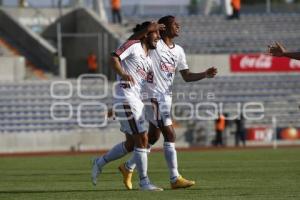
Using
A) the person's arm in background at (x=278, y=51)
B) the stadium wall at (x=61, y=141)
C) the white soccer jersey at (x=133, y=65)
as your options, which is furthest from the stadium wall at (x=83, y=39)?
the person's arm in background at (x=278, y=51)

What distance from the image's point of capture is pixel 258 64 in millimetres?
40062

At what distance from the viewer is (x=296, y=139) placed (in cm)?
3800

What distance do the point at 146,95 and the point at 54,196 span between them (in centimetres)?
262

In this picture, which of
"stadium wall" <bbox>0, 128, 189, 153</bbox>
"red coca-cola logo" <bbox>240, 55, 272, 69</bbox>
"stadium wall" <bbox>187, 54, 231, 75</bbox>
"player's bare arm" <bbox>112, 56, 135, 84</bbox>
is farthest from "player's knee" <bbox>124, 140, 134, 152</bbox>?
"red coca-cola logo" <bbox>240, 55, 272, 69</bbox>

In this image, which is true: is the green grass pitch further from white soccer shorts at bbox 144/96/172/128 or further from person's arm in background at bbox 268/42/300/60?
person's arm in background at bbox 268/42/300/60

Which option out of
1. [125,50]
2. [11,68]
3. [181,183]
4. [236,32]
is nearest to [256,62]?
[236,32]

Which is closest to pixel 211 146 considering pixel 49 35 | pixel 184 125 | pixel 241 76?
pixel 184 125

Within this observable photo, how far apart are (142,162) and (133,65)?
143 centimetres

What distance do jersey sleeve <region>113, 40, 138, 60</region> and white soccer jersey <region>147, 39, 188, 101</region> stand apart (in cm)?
73

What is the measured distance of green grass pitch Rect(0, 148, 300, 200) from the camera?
12.6 meters

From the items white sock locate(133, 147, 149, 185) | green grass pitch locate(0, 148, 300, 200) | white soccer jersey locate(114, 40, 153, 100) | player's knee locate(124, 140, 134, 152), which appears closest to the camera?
green grass pitch locate(0, 148, 300, 200)

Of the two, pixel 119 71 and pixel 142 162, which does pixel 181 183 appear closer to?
pixel 142 162

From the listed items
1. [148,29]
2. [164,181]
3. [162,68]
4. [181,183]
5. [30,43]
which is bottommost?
[164,181]

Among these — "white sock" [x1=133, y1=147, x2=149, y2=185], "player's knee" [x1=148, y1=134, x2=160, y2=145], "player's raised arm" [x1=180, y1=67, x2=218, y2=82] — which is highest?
Answer: "player's raised arm" [x1=180, y1=67, x2=218, y2=82]
